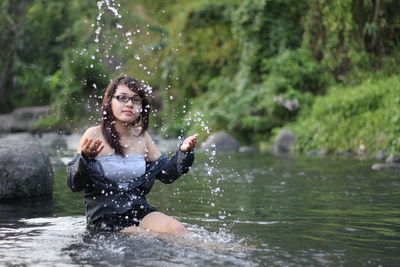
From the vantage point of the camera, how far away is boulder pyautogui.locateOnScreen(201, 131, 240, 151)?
19891mm

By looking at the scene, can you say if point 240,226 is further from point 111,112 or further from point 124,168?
point 111,112

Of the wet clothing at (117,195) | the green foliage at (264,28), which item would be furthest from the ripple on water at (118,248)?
the green foliage at (264,28)

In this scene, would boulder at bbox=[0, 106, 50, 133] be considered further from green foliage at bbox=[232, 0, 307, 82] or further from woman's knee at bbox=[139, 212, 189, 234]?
woman's knee at bbox=[139, 212, 189, 234]

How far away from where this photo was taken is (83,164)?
5.47 meters

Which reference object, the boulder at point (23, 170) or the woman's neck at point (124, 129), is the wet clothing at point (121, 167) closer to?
the woman's neck at point (124, 129)

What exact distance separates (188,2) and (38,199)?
67.4 feet

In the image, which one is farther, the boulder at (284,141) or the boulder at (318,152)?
the boulder at (284,141)

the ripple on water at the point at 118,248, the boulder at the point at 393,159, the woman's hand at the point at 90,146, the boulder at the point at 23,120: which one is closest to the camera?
the ripple on water at the point at 118,248

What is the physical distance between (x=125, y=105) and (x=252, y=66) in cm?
1712

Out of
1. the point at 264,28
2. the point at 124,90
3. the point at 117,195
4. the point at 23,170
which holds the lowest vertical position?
the point at 117,195

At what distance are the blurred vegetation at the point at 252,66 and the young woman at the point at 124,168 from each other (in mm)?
6757

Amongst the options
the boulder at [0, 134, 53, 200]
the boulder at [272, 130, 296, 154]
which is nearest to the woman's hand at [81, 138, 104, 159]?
the boulder at [0, 134, 53, 200]

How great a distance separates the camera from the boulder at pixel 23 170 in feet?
27.3

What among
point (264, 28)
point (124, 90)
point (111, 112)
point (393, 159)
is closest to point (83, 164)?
point (111, 112)
